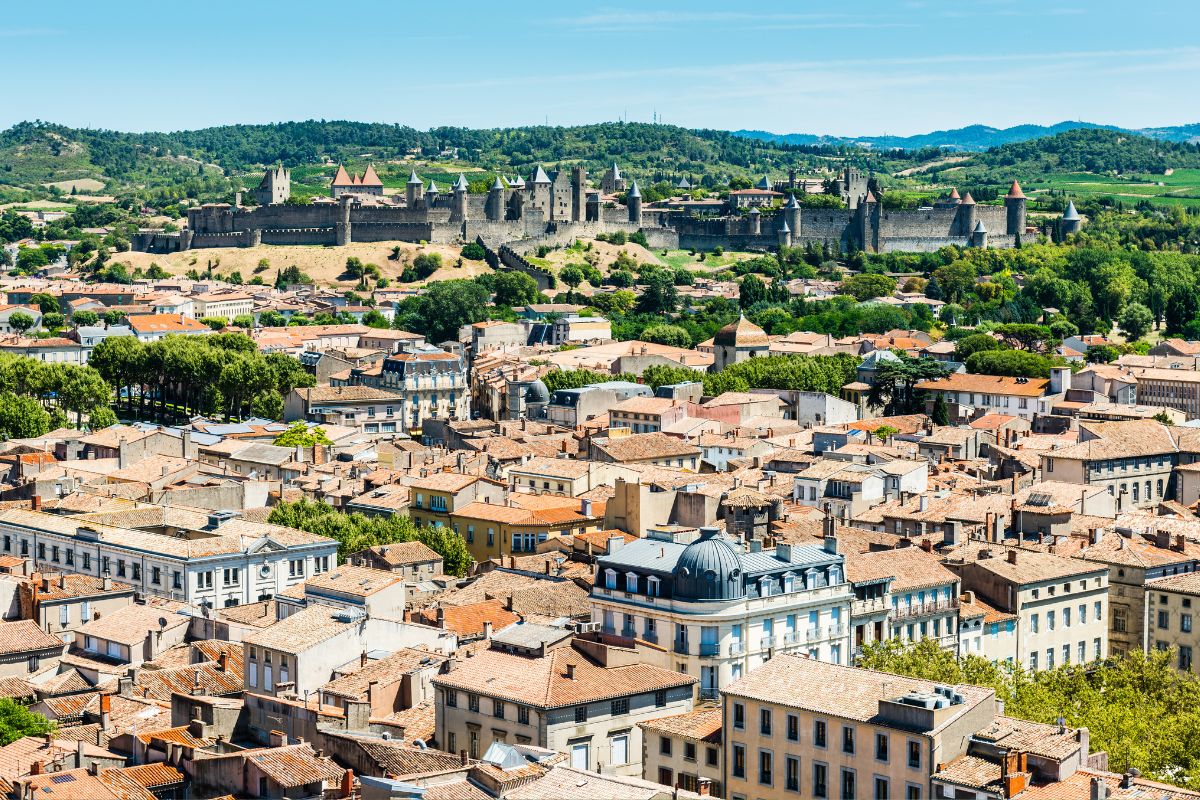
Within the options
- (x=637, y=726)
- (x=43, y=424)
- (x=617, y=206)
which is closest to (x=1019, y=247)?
(x=617, y=206)

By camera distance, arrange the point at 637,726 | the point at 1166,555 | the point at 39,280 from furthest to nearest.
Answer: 1. the point at 39,280
2. the point at 1166,555
3. the point at 637,726

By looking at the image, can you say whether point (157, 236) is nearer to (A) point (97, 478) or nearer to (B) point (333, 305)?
(B) point (333, 305)

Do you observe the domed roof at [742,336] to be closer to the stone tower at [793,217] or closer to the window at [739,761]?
the stone tower at [793,217]

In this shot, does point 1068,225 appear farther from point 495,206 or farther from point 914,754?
point 914,754

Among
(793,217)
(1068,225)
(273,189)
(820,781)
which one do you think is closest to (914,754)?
(820,781)

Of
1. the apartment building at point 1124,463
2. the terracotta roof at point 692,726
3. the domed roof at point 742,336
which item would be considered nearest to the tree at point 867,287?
the domed roof at point 742,336
